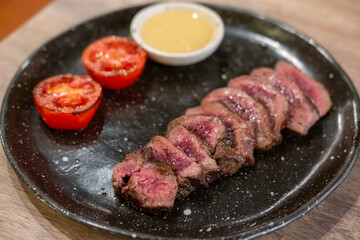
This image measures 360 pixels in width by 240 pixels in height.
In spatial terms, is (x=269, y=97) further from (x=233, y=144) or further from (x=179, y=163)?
(x=179, y=163)

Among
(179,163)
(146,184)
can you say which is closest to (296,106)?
(179,163)

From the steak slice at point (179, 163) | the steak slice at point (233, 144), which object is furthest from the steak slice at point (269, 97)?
the steak slice at point (179, 163)

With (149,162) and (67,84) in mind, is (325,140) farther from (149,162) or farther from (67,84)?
(67,84)

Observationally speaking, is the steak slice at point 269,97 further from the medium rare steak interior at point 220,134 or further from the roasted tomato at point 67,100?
the roasted tomato at point 67,100

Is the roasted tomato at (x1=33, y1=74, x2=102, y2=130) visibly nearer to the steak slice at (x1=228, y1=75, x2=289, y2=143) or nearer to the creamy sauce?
the creamy sauce

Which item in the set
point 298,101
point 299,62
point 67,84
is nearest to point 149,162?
point 67,84

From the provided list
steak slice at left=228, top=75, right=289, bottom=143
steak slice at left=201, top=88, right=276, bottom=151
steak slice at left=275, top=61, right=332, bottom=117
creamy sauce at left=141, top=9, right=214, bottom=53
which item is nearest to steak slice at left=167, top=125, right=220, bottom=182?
steak slice at left=201, top=88, right=276, bottom=151
